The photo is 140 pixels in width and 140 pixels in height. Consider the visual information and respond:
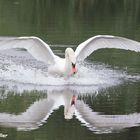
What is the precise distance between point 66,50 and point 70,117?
3.70 metres

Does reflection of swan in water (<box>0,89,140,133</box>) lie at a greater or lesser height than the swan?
lesser

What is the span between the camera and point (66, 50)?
593 inches

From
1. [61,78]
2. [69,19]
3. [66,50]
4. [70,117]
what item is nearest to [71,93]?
[66,50]

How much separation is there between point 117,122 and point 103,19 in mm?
21278

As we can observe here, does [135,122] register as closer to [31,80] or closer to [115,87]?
[115,87]

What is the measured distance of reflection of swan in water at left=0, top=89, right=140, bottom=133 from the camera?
11.0m

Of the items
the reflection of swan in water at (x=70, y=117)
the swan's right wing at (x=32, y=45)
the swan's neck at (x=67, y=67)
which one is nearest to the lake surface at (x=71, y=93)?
the reflection of swan in water at (x=70, y=117)

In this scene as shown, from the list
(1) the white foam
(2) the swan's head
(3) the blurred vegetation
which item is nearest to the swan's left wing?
(1) the white foam

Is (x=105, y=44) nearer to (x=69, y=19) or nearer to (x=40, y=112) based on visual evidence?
(x=40, y=112)

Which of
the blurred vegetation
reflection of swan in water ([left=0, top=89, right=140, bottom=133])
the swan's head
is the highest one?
the blurred vegetation

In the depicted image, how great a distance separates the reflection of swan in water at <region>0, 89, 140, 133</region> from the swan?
2.26m

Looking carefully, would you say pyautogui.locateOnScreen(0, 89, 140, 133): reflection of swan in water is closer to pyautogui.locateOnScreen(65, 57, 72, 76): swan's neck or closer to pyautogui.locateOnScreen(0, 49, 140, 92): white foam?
pyautogui.locateOnScreen(0, 49, 140, 92): white foam

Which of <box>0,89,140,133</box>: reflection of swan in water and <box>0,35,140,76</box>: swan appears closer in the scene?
<box>0,89,140,133</box>: reflection of swan in water

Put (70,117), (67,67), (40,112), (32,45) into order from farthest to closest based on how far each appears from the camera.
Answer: (32,45) → (67,67) → (40,112) → (70,117)
